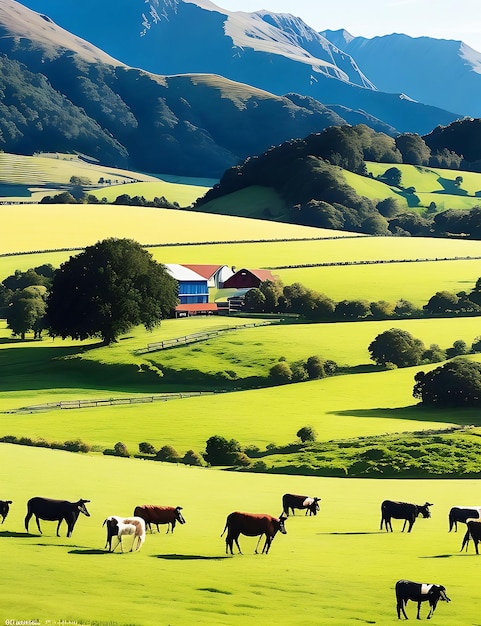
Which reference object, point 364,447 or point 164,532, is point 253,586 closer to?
point 164,532

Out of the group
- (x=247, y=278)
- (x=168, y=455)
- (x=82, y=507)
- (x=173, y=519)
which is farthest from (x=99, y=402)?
(x=247, y=278)

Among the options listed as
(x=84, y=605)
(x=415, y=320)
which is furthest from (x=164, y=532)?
(x=415, y=320)

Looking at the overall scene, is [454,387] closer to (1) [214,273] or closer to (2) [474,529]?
(2) [474,529]

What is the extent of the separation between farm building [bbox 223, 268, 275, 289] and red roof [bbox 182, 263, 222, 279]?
7.71ft

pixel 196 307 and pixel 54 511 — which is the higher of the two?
pixel 196 307

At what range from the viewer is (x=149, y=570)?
2906 centimetres

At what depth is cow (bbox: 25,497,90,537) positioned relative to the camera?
33438 mm

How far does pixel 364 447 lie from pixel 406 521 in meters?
21.9

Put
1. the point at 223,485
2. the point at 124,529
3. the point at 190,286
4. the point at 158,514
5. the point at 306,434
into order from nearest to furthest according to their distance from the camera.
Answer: the point at 124,529 → the point at 158,514 → the point at 223,485 → the point at 306,434 → the point at 190,286

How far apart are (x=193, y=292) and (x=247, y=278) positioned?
24.8 ft

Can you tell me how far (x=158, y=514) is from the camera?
115 feet

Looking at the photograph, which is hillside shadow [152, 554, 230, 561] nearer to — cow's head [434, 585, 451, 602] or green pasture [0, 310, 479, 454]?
cow's head [434, 585, 451, 602]

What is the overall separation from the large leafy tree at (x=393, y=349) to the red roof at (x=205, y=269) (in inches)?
1841

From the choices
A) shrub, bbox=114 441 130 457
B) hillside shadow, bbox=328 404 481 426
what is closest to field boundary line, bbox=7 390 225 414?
hillside shadow, bbox=328 404 481 426
